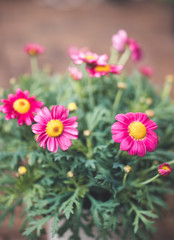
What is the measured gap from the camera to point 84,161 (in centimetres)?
84

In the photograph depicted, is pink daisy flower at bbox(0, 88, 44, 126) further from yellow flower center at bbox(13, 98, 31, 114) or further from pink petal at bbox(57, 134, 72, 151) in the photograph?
pink petal at bbox(57, 134, 72, 151)

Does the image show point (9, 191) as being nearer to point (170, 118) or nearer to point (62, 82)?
point (62, 82)

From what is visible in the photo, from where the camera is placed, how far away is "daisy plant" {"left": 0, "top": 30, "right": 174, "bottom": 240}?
0.67 meters

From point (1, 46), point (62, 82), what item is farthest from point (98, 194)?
point (1, 46)

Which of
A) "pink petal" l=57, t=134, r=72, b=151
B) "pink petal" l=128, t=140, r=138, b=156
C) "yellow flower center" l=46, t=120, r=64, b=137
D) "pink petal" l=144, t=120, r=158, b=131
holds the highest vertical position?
"yellow flower center" l=46, t=120, r=64, b=137

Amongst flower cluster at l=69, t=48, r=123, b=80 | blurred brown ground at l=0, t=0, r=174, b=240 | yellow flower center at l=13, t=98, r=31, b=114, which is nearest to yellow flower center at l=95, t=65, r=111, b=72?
flower cluster at l=69, t=48, r=123, b=80

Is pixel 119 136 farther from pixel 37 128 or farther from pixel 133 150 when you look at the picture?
pixel 37 128

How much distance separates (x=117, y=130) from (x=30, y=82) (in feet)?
2.13

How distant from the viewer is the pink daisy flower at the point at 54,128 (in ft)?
2.16

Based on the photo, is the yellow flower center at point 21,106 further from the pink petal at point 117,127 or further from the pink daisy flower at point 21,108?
the pink petal at point 117,127

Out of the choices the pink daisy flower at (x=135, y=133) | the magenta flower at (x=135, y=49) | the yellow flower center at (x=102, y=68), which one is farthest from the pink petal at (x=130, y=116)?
the magenta flower at (x=135, y=49)

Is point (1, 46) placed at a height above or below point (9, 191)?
above

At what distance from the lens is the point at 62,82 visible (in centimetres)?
122

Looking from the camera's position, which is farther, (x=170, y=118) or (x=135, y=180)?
(x=170, y=118)
